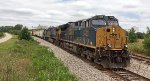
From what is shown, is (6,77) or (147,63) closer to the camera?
(6,77)

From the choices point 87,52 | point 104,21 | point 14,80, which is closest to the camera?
point 14,80

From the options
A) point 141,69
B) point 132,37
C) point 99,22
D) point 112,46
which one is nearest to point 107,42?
point 112,46

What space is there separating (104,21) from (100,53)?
2.87 meters

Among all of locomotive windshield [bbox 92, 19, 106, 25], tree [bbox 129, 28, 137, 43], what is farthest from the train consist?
tree [bbox 129, 28, 137, 43]

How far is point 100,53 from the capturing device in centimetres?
2105

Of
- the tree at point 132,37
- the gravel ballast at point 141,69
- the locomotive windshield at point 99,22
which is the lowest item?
the gravel ballast at point 141,69

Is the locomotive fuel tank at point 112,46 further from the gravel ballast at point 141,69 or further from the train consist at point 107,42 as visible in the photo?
the gravel ballast at point 141,69

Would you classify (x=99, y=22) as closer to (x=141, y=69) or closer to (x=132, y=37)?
(x=141, y=69)

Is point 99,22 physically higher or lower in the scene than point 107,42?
higher

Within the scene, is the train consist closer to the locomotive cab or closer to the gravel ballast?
the locomotive cab

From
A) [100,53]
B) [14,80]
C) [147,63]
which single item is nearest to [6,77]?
[14,80]

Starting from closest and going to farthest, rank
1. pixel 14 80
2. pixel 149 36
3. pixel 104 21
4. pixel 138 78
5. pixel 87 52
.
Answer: pixel 14 80 < pixel 138 78 < pixel 104 21 < pixel 87 52 < pixel 149 36

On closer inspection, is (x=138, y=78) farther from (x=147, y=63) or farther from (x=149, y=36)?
(x=149, y=36)

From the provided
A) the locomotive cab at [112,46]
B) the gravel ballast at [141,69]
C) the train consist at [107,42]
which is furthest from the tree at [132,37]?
the locomotive cab at [112,46]
